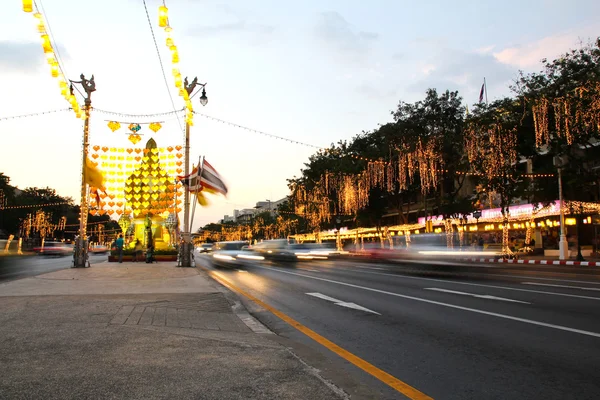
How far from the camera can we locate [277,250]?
43219 millimetres

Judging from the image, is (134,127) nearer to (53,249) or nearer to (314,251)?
(314,251)

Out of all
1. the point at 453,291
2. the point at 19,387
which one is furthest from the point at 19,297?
the point at 453,291

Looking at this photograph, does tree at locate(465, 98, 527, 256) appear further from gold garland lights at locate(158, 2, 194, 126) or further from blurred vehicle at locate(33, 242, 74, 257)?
blurred vehicle at locate(33, 242, 74, 257)

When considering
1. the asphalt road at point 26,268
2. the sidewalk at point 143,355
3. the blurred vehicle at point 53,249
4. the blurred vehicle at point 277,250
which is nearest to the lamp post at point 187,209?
the asphalt road at point 26,268

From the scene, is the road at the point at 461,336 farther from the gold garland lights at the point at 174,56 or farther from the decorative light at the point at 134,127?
the decorative light at the point at 134,127

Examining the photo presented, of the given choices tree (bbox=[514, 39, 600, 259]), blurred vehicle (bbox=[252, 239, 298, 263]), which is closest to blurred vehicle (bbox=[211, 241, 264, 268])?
blurred vehicle (bbox=[252, 239, 298, 263])

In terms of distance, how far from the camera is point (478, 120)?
108ft

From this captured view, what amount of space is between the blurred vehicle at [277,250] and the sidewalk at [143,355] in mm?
31539

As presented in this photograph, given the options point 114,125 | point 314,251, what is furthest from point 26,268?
point 314,251

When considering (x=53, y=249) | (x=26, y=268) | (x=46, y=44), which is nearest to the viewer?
(x=46, y=44)

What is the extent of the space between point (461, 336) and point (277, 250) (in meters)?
36.4

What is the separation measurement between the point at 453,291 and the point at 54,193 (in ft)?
301

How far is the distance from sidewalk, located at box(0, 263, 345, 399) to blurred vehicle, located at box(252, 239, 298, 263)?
3154 centimetres

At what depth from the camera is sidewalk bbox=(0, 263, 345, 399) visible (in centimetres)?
421
